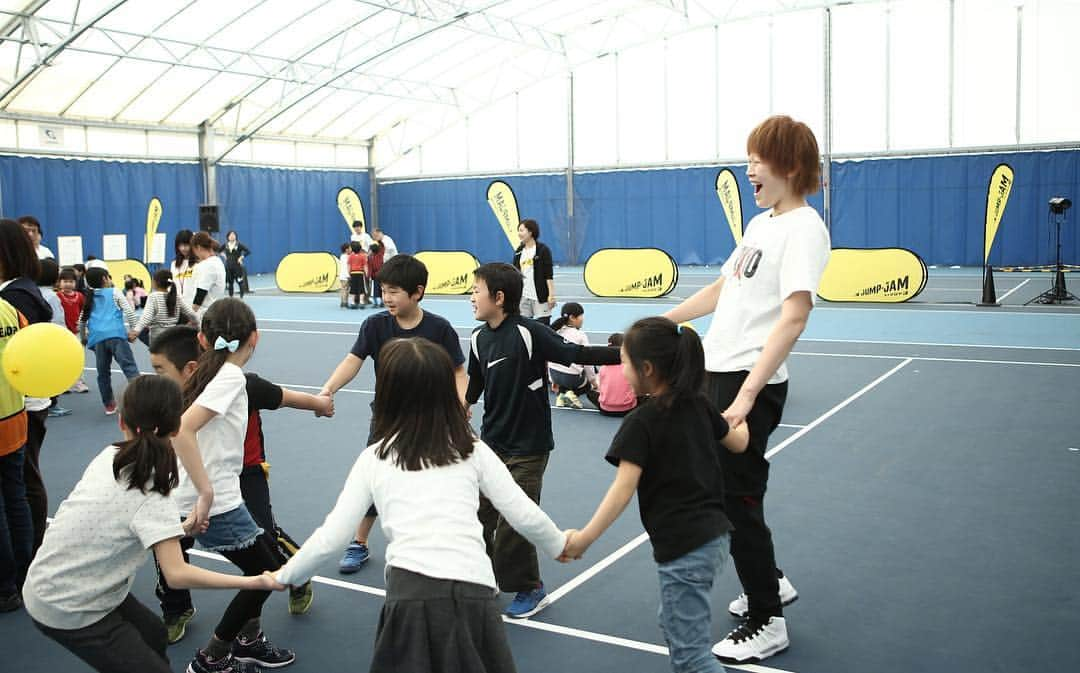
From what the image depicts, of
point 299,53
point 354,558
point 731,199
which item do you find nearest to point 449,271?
point 731,199

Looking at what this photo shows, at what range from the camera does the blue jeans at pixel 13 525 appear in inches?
174

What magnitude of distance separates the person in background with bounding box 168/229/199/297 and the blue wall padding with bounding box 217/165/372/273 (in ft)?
70.6

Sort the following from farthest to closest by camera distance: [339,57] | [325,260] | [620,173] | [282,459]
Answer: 1. [620,173]
2. [339,57]
3. [325,260]
4. [282,459]

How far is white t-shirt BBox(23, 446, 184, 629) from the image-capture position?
2.87 metres

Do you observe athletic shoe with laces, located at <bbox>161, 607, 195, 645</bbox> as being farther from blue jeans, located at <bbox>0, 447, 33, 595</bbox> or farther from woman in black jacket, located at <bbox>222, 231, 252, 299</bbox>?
woman in black jacket, located at <bbox>222, 231, 252, 299</bbox>

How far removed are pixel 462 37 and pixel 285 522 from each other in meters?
25.2

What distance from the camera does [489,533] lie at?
436 centimetres

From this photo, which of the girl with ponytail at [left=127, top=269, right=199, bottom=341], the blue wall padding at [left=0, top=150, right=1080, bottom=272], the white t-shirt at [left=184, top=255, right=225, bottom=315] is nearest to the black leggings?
the white t-shirt at [left=184, top=255, right=225, bottom=315]

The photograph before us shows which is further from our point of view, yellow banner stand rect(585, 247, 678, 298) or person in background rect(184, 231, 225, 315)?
yellow banner stand rect(585, 247, 678, 298)

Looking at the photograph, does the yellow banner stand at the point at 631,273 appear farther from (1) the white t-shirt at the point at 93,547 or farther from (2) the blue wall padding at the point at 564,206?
(1) the white t-shirt at the point at 93,547

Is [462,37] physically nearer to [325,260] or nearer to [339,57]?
[339,57]

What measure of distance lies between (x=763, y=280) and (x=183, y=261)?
7987mm

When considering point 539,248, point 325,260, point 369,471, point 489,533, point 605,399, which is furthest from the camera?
point 325,260

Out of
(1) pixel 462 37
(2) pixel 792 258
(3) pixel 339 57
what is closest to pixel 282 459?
(2) pixel 792 258
